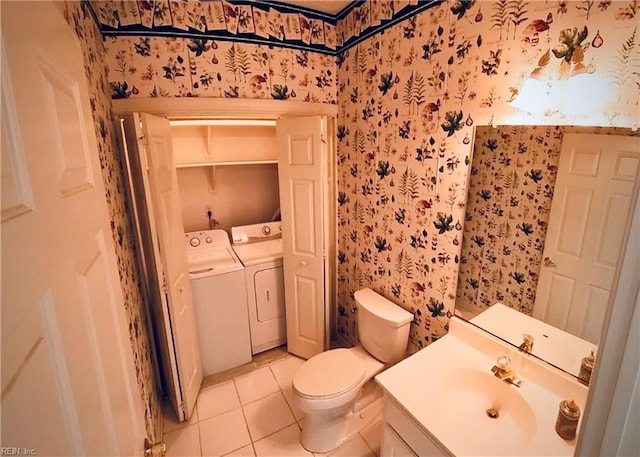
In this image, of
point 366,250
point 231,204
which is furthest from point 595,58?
point 231,204

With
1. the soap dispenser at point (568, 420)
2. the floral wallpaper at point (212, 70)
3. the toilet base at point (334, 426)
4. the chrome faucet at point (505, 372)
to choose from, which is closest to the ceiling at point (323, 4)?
the floral wallpaper at point (212, 70)

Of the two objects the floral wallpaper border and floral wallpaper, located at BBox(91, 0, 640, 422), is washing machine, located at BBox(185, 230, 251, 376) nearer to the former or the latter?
floral wallpaper, located at BBox(91, 0, 640, 422)

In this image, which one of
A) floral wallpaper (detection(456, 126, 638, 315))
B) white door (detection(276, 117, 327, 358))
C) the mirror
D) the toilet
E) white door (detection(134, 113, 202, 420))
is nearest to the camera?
the mirror

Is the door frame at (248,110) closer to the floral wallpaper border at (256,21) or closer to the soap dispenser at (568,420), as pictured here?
the floral wallpaper border at (256,21)

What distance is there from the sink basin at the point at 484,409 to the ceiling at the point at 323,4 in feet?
7.71

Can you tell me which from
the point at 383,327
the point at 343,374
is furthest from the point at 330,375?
the point at 383,327

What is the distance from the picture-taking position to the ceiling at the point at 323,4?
1.96 meters

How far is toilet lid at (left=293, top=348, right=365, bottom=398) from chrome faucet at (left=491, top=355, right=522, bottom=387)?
79 cm

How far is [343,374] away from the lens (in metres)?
1.83

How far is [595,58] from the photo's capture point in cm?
98

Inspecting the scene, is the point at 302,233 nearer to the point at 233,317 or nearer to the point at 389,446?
the point at 233,317

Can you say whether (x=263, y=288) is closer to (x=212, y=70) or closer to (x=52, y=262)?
(x=212, y=70)

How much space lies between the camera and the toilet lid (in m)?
1.73

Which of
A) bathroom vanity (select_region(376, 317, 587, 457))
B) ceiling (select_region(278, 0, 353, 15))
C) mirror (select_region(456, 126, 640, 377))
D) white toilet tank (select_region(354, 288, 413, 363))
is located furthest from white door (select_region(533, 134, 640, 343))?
ceiling (select_region(278, 0, 353, 15))
